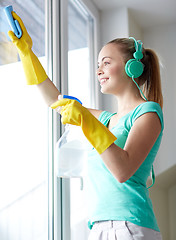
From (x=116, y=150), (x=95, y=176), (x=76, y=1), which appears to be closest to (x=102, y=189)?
(x=95, y=176)

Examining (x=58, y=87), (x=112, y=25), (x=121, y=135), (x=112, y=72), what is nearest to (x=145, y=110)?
(x=121, y=135)

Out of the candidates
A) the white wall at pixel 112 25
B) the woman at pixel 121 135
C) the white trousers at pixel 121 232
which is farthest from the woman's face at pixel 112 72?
the white wall at pixel 112 25

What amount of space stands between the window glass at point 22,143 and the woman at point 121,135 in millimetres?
152

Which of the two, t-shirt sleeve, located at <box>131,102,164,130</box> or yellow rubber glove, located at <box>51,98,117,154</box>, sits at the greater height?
t-shirt sleeve, located at <box>131,102,164,130</box>

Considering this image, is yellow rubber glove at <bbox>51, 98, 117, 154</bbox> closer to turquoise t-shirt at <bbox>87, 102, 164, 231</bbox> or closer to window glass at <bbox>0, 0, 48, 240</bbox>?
turquoise t-shirt at <bbox>87, 102, 164, 231</bbox>

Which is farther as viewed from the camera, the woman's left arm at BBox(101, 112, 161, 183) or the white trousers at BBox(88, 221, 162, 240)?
the white trousers at BBox(88, 221, 162, 240)

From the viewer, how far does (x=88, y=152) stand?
4.27 feet

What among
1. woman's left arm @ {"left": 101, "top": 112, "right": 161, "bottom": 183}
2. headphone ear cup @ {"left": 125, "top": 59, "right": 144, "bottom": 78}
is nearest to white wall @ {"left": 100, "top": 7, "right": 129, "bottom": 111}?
headphone ear cup @ {"left": 125, "top": 59, "right": 144, "bottom": 78}

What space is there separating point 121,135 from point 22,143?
481 millimetres

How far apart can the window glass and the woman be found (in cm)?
15

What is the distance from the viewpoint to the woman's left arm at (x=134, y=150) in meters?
1.00

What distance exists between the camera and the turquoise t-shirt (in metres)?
1.17

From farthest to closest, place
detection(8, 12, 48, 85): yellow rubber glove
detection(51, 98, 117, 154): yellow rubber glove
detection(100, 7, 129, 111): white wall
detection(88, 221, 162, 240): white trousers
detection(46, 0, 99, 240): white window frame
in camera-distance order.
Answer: detection(100, 7, 129, 111): white wall < detection(46, 0, 99, 240): white window frame < detection(8, 12, 48, 85): yellow rubber glove < detection(88, 221, 162, 240): white trousers < detection(51, 98, 117, 154): yellow rubber glove

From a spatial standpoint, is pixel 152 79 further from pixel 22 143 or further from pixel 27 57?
pixel 22 143
